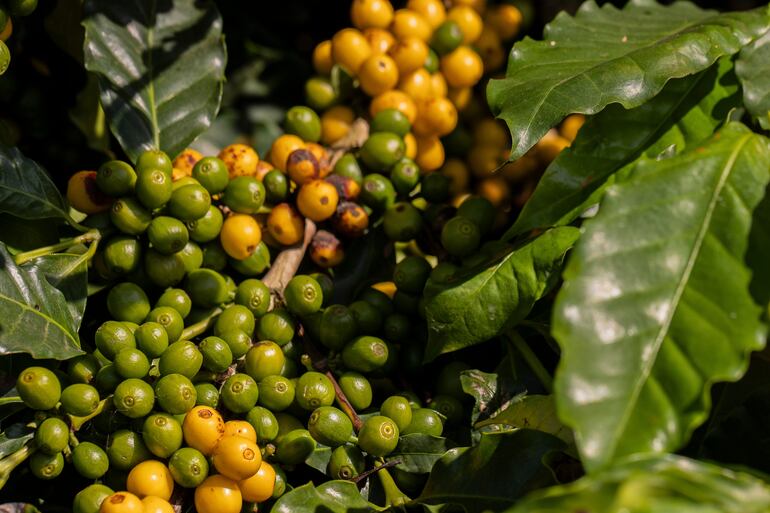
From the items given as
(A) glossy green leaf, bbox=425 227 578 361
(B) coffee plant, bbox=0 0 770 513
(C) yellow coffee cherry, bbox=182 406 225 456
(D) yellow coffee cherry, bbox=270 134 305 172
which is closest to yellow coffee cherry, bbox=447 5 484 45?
(B) coffee plant, bbox=0 0 770 513

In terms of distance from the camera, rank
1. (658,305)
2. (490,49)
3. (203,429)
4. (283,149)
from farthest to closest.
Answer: (490,49), (283,149), (203,429), (658,305)

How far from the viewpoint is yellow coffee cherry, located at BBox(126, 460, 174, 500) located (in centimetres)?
130

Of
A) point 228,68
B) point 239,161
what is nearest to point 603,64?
point 239,161

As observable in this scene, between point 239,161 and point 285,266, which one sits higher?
point 239,161

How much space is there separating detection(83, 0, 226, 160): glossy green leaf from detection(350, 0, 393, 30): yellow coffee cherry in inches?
14.6

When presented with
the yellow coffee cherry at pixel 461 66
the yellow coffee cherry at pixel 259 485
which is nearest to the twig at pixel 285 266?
the yellow coffee cherry at pixel 259 485

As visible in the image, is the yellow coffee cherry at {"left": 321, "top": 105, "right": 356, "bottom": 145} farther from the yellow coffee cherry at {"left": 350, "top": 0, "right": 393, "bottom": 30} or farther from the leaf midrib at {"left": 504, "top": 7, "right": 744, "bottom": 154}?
the leaf midrib at {"left": 504, "top": 7, "right": 744, "bottom": 154}

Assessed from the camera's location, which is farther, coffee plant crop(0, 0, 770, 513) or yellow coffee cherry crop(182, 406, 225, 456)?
yellow coffee cherry crop(182, 406, 225, 456)

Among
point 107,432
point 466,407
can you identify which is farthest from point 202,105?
point 466,407

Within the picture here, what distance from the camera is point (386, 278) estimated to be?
1.83 meters

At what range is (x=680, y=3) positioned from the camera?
6.33ft

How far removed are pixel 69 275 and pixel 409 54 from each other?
38.3 inches

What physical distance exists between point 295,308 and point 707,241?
818mm

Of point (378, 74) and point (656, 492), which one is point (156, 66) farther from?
point (656, 492)
